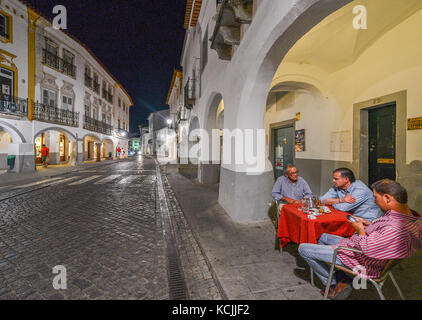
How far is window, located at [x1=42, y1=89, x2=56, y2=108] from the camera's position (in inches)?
623

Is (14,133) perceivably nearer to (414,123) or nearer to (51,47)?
(51,47)

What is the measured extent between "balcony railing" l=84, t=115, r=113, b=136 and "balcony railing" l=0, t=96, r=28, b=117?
7.08 meters

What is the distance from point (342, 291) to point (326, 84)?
631 cm

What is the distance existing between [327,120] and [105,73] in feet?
93.3

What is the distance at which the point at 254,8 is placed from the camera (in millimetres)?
4461

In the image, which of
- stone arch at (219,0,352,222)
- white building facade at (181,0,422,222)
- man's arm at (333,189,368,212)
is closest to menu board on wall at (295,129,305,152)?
white building facade at (181,0,422,222)

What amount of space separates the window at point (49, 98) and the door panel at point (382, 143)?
2102 centimetres

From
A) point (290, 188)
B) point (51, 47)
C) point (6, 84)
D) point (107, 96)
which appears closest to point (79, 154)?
point (6, 84)

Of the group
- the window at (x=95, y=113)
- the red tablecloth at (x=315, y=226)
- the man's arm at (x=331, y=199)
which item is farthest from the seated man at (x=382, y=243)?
the window at (x=95, y=113)

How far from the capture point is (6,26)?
42.0 feet

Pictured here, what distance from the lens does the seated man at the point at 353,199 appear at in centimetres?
289

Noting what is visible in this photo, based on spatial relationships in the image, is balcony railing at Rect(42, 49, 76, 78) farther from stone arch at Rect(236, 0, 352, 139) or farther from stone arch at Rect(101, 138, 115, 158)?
stone arch at Rect(236, 0, 352, 139)

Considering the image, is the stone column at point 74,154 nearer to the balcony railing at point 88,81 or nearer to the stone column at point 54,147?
the stone column at point 54,147

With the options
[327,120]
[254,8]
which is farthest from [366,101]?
[254,8]
